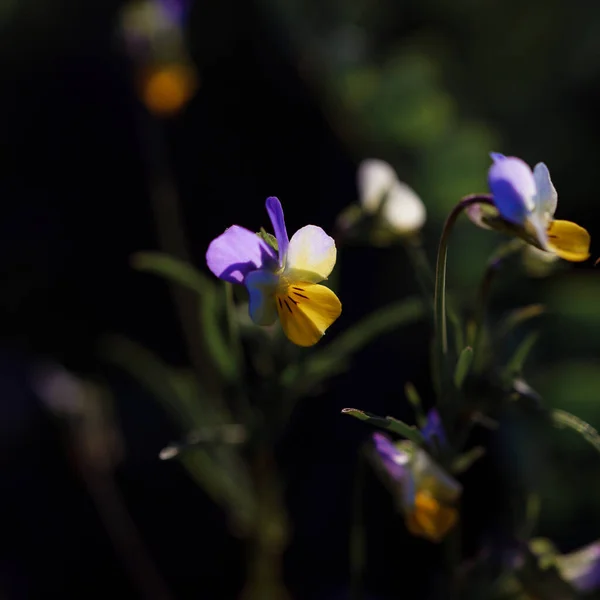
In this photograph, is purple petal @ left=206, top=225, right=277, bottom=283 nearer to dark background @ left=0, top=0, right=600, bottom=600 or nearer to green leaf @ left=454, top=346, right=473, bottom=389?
green leaf @ left=454, top=346, right=473, bottom=389

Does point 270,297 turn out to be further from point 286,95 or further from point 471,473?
point 286,95

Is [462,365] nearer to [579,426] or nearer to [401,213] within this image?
[579,426]

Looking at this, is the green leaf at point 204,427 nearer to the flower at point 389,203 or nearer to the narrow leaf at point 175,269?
the narrow leaf at point 175,269

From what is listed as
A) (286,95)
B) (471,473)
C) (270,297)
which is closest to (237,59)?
(286,95)

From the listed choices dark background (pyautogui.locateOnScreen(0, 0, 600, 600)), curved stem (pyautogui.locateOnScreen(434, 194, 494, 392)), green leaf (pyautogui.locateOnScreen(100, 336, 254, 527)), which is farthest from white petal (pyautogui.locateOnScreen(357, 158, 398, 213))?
dark background (pyautogui.locateOnScreen(0, 0, 600, 600))

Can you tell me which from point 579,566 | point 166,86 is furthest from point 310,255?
point 166,86

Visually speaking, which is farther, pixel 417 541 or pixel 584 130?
pixel 584 130

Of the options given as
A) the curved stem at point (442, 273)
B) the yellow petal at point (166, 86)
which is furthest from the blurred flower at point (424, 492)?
the yellow petal at point (166, 86)
